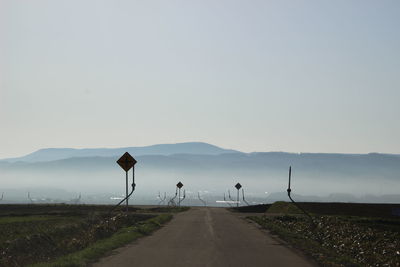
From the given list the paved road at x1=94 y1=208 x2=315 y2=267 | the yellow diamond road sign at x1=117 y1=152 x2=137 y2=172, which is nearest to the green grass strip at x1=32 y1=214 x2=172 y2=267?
the paved road at x1=94 y1=208 x2=315 y2=267

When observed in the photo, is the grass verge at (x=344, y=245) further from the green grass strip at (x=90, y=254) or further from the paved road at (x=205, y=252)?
the green grass strip at (x=90, y=254)

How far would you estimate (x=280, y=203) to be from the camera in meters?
75.3

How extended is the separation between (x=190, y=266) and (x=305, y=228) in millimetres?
19700

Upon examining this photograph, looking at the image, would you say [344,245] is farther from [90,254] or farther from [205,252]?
[90,254]

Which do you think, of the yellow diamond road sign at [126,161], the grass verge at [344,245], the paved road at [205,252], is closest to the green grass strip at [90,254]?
the paved road at [205,252]

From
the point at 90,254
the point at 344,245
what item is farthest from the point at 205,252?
the point at 344,245

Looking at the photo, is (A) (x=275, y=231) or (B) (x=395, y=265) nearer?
(B) (x=395, y=265)

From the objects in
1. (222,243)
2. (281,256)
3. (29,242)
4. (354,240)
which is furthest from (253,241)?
(29,242)

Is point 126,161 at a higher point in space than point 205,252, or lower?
higher

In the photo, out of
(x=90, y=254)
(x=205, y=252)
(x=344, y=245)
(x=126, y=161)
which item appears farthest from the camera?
(x=126, y=161)

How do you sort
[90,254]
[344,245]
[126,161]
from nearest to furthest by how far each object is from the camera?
[90,254], [344,245], [126,161]

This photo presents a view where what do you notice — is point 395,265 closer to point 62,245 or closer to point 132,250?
point 132,250

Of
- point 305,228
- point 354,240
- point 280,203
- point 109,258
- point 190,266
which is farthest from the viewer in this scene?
point 280,203

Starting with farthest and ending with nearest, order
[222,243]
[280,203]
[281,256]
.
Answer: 1. [280,203]
2. [222,243]
3. [281,256]
